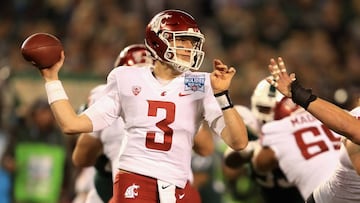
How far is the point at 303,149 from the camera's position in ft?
20.4

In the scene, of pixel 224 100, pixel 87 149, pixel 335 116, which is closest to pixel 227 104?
pixel 224 100

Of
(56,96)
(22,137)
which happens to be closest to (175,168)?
(56,96)

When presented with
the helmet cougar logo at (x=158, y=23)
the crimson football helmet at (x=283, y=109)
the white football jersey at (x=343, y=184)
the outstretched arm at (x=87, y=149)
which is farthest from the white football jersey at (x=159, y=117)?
the crimson football helmet at (x=283, y=109)

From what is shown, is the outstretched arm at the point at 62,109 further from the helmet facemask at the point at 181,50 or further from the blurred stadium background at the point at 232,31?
the blurred stadium background at the point at 232,31

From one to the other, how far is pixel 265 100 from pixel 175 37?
138 centimetres

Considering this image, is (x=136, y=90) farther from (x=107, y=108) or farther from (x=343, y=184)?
(x=343, y=184)

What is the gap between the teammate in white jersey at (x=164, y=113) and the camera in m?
5.06

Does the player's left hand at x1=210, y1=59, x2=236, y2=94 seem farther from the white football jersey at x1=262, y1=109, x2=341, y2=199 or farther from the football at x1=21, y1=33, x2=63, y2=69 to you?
the white football jersey at x1=262, y1=109, x2=341, y2=199

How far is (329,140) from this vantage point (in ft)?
20.7

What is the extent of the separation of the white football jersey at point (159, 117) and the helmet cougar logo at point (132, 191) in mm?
77

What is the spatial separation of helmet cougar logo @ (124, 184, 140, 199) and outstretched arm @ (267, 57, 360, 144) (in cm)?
87

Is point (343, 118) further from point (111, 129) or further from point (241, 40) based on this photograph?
point (241, 40)

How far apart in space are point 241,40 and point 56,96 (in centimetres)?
779

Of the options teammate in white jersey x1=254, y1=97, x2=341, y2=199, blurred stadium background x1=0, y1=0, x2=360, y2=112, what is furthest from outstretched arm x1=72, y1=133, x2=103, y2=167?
blurred stadium background x1=0, y1=0, x2=360, y2=112
